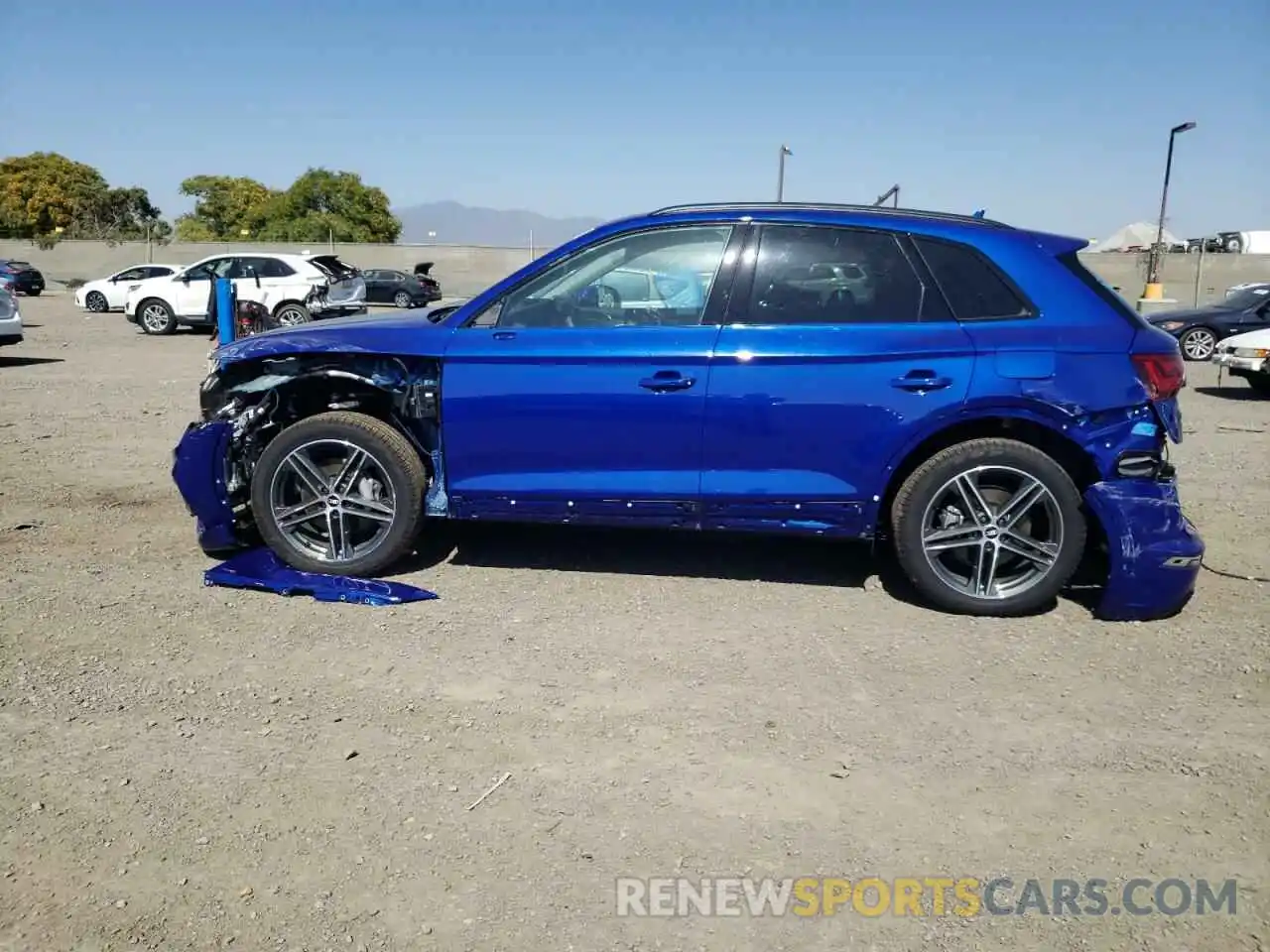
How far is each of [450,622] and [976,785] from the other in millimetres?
2330

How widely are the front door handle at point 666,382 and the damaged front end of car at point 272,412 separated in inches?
40.8

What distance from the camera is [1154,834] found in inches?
116

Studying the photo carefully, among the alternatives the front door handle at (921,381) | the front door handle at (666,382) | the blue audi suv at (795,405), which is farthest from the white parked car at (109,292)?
the front door handle at (921,381)

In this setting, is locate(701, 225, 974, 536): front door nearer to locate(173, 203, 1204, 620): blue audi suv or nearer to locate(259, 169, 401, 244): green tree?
locate(173, 203, 1204, 620): blue audi suv

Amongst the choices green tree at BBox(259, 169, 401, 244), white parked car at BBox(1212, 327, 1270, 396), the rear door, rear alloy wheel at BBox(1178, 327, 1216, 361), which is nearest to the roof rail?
white parked car at BBox(1212, 327, 1270, 396)

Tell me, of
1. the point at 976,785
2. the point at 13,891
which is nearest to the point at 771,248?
the point at 976,785

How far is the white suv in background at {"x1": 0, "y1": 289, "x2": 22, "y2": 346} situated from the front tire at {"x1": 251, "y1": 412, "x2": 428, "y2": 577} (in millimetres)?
11270

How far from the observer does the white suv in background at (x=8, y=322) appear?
541 inches

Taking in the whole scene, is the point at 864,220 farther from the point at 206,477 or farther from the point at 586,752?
the point at 206,477

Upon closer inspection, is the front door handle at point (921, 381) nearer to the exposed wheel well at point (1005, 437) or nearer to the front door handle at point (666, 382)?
the exposed wheel well at point (1005, 437)

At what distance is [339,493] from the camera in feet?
16.2

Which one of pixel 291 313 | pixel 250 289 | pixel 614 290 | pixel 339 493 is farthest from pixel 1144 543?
pixel 250 289

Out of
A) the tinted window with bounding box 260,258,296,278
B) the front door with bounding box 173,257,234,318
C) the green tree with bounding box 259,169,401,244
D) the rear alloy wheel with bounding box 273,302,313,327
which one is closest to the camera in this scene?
the rear alloy wheel with bounding box 273,302,313,327

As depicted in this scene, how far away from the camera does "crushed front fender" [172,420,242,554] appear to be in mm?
4969
